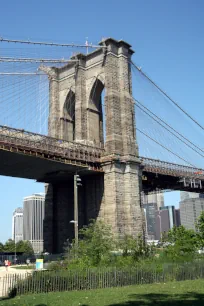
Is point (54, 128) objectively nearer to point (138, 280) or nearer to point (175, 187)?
point (175, 187)

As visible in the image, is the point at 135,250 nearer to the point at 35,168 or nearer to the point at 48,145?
the point at 48,145

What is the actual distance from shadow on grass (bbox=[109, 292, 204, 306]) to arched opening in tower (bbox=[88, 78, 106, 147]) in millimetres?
38027

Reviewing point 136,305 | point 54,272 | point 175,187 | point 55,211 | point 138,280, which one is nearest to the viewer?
point 136,305

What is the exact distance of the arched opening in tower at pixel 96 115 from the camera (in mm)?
55481

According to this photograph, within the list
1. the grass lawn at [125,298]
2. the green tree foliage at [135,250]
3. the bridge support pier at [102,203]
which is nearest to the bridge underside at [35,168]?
the bridge support pier at [102,203]

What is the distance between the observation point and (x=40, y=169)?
50.2 meters

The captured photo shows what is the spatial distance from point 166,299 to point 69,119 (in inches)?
1810

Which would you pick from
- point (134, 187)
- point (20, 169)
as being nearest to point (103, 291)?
point (134, 187)

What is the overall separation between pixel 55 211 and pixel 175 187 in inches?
1206

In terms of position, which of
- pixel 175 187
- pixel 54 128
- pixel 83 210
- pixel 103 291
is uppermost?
pixel 54 128

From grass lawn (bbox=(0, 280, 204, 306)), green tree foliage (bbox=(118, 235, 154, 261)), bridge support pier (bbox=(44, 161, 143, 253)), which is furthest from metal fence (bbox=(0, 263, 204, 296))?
bridge support pier (bbox=(44, 161, 143, 253))

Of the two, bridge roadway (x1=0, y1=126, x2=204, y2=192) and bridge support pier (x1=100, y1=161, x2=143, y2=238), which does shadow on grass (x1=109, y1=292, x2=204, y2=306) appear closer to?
bridge roadway (x1=0, y1=126, x2=204, y2=192)

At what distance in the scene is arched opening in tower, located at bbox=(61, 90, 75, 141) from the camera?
58.6 metres

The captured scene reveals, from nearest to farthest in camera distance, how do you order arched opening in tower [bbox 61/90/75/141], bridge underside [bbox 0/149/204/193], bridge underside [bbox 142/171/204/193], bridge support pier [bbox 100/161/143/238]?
bridge underside [bbox 0/149/204/193] → bridge support pier [bbox 100/161/143/238] → arched opening in tower [bbox 61/90/75/141] → bridge underside [bbox 142/171/204/193]
